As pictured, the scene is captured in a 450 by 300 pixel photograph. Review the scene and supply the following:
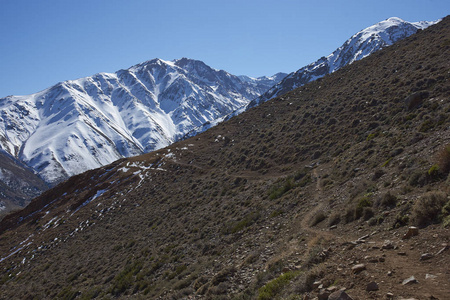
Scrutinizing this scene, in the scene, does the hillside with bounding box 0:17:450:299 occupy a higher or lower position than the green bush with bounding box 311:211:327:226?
higher

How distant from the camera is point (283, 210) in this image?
18.0m

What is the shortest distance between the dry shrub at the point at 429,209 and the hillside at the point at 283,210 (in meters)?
0.03

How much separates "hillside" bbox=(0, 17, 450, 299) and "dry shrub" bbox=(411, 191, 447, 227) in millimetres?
34

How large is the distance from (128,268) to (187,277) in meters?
8.66

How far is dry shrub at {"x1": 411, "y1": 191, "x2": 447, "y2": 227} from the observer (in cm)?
852

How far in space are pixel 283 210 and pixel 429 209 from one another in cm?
998

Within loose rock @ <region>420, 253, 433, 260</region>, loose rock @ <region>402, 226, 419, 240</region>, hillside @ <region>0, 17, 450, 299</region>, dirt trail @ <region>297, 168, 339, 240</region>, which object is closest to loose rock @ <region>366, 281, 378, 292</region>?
hillside @ <region>0, 17, 450, 299</region>

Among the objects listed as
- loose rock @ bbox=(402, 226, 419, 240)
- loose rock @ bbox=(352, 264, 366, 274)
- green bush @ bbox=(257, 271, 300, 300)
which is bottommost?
loose rock @ bbox=(402, 226, 419, 240)

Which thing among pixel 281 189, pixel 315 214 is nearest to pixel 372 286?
pixel 315 214

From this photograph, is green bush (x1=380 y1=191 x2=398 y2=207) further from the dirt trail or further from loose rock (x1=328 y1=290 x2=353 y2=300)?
loose rock (x1=328 y1=290 x2=353 y2=300)

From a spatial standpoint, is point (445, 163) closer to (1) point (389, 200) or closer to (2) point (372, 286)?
(1) point (389, 200)

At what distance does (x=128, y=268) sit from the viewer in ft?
67.4

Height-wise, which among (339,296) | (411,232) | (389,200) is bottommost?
(389,200)

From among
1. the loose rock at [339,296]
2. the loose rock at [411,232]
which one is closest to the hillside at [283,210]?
the loose rock at [411,232]
